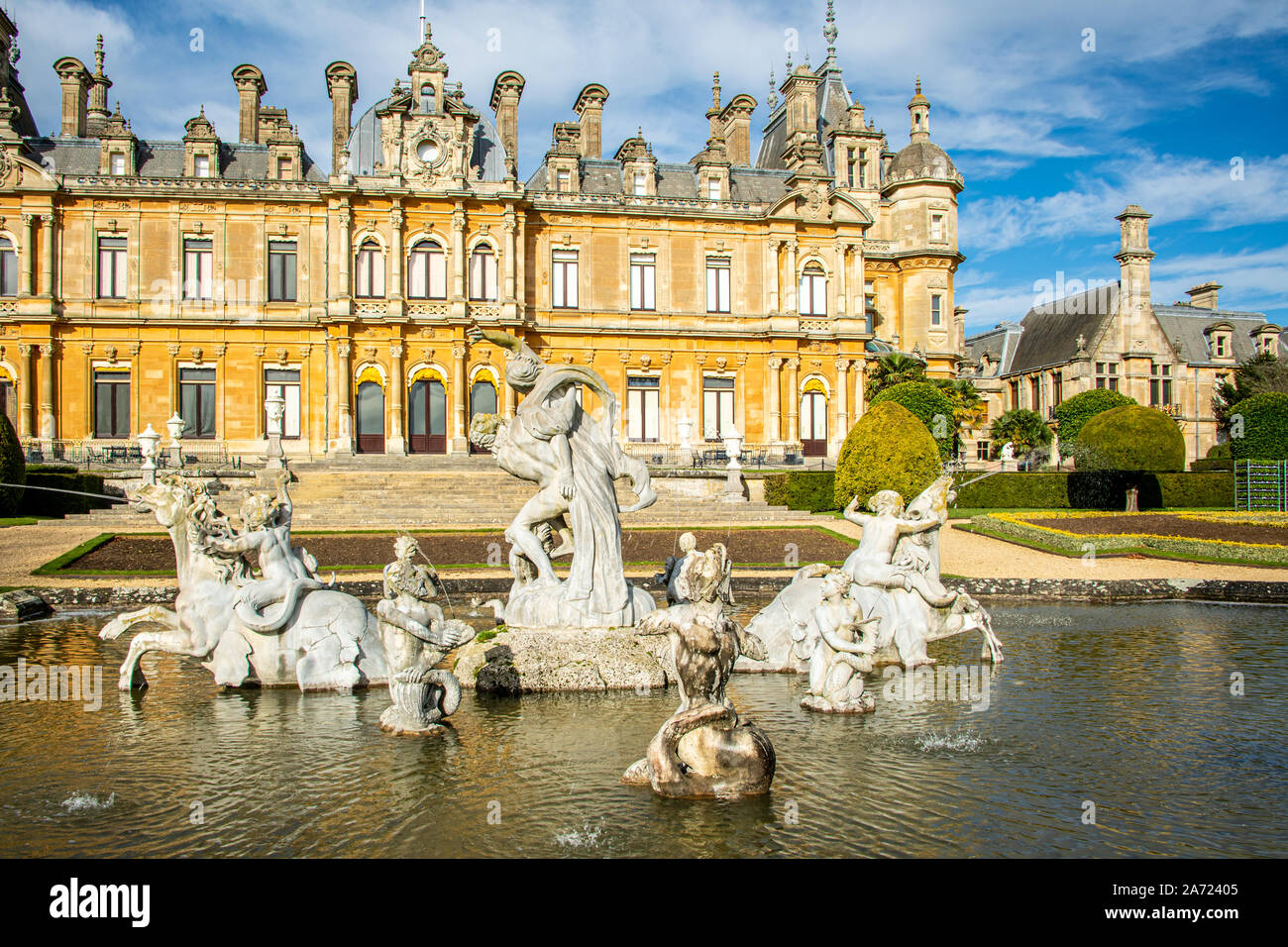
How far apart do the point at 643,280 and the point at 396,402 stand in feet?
39.1

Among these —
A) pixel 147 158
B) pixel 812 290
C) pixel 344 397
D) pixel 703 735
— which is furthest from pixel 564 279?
pixel 703 735

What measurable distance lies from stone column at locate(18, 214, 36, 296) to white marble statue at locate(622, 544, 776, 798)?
3917cm

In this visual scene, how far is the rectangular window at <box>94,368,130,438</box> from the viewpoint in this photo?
36.6 m

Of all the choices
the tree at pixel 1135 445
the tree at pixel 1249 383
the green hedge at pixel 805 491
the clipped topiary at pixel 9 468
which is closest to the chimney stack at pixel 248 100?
the clipped topiary at pixel 9 468

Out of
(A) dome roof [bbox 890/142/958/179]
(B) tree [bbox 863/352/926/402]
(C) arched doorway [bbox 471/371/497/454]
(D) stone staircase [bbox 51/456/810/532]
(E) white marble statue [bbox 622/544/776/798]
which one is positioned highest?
(A) dome roof [bbox 890/142/958/179]

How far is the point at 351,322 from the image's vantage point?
3616cm

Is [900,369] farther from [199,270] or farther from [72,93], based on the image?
[72,93]

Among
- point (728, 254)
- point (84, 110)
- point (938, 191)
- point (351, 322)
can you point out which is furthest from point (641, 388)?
point (84, 110)

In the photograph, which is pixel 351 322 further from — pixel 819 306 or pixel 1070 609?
pixel 1070 609

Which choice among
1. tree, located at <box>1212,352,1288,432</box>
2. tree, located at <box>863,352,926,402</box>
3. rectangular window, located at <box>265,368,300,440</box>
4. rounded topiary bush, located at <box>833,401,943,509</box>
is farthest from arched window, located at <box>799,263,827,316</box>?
rectangular window, located at <box>265,368,300,440</box>

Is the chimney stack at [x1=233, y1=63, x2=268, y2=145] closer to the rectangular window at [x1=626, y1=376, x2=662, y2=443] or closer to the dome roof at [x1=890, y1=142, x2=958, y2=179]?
the rectangular window at [x1=626, y1=376, x2=662, y2=443]

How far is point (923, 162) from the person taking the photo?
44.8 metres

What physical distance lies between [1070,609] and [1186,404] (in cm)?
4972


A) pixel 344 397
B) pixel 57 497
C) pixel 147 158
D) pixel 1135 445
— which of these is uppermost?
pixel 147 158
